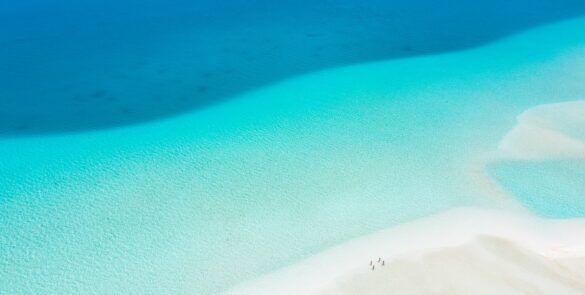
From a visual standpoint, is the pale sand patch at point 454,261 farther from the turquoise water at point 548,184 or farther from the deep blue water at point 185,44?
the deep blue water at point 185,44

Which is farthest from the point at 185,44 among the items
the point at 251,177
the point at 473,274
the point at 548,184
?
the point at 473,274

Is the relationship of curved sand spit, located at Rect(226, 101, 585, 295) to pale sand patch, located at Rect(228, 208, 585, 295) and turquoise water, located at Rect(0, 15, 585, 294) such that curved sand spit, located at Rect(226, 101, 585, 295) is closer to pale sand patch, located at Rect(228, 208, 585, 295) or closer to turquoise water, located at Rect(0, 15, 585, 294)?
pale sand patch, located at Rect(228, 208, 585, 295)

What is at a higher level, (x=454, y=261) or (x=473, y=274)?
(x=454, y=261)

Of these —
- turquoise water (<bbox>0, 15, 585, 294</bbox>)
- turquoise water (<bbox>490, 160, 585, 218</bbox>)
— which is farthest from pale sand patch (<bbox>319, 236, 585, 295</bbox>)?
turquoise water (<bbox>490, 160, 585, 218</bbox>)

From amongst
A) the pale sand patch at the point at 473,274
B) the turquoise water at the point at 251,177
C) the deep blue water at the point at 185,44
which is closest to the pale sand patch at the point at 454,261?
the pale sand patch at the point at 473,274

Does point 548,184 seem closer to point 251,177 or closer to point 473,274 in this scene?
point 473,274

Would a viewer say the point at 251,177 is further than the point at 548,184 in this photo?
Yes

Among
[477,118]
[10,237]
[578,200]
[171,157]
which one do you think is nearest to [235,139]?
[171,157]

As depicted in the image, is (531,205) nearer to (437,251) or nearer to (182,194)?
(437,251)
